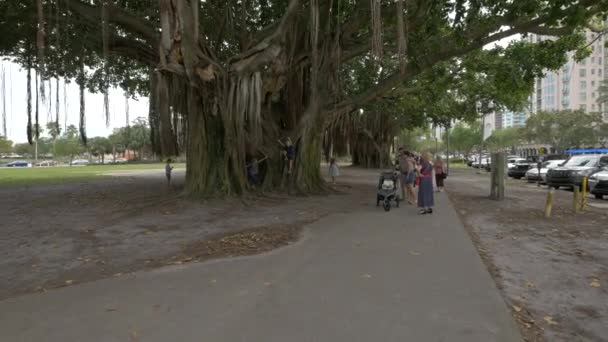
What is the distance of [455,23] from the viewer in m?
10.3

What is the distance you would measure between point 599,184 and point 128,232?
47.2ft

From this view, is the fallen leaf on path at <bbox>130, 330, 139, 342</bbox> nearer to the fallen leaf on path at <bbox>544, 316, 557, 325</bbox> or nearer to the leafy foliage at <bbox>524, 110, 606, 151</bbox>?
the fallen leaf on path at <bbox>544, 316, 557, 325</bbox>

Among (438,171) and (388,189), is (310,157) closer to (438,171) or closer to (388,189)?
(388,189)

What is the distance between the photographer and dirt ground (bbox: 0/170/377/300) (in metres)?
5.49

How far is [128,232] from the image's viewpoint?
7816 millimetres

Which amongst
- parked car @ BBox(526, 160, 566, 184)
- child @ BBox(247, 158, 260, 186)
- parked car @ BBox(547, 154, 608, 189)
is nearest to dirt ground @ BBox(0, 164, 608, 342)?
child @ BBox(247, 158, 260, 186)

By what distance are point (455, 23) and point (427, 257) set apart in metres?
6.78

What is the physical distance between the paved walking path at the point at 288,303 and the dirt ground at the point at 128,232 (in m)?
0.76

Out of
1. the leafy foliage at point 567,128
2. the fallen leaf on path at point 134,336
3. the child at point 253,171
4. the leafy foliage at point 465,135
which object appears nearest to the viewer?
the fallen leaf on path at point 134,336

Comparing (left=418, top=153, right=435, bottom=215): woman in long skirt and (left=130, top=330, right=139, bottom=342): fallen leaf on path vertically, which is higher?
(left=418, top=153, right=435, bottom=215): woman in long skirt

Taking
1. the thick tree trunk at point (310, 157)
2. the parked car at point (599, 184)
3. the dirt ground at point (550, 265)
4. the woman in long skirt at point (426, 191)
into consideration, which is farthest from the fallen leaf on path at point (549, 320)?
the parked car at point (599, 184)

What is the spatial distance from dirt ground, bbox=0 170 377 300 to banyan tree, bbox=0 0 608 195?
159cm

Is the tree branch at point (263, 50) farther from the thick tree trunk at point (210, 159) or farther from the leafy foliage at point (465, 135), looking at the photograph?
the leafy foliage at point (465, 135)

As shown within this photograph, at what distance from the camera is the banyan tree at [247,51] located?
10.0m
